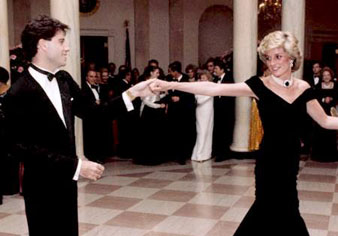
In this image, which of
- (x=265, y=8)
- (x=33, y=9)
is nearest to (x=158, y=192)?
(x=33, y=9)

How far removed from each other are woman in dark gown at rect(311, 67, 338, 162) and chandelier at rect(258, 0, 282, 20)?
6.02 m

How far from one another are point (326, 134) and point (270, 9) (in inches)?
266

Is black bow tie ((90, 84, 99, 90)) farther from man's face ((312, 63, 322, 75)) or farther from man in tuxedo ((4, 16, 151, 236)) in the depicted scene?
man in tuxedo ((4, 16, 151, 236))

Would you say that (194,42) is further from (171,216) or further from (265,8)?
(171,216)

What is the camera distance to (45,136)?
265 centimetres

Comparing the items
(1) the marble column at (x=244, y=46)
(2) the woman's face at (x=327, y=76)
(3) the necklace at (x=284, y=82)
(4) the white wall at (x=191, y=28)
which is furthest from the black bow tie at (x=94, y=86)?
(3) the necklace at (x=284, y=82)

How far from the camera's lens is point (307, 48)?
15.6m

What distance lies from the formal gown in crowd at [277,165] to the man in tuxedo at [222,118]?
17.6 feet

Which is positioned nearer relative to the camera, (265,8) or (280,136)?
(280,136)

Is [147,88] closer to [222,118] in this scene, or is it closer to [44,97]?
[44,97]

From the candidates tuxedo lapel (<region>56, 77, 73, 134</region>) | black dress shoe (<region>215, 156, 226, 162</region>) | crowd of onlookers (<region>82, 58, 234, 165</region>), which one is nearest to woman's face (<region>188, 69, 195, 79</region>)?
crowd of onlookers (<region>82, 58, 234, 165</region>)

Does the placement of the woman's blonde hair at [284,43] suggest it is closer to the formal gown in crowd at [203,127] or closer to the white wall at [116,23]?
the formal gown in crowd at [203,127]

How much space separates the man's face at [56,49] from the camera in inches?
107

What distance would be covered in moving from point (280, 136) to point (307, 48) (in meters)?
12.8
